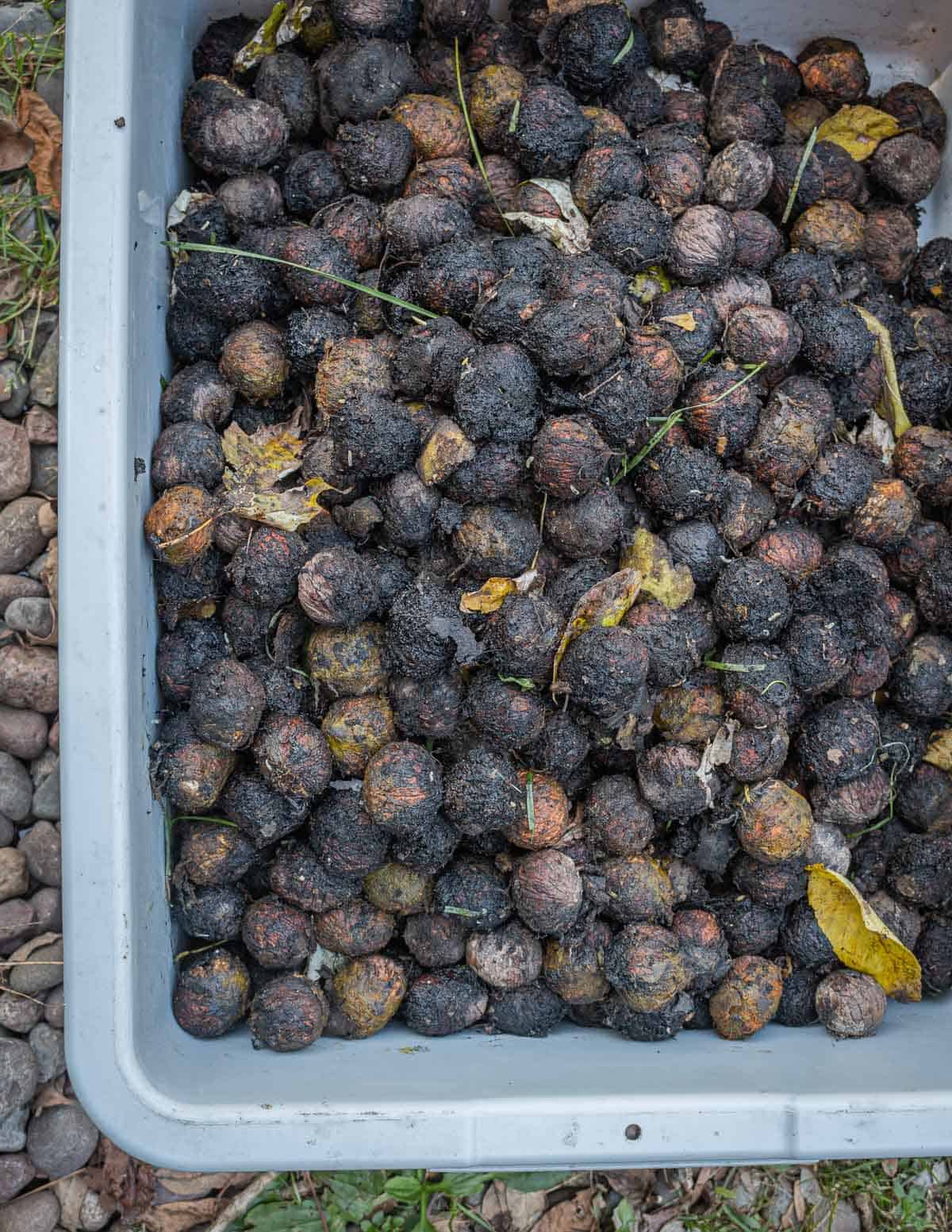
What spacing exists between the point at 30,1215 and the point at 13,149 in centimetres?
298

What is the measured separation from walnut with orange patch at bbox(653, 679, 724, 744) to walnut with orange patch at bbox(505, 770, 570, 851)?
31cm

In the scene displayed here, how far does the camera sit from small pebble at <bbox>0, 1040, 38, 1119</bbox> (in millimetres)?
2646

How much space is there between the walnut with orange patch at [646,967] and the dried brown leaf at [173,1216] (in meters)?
1.37

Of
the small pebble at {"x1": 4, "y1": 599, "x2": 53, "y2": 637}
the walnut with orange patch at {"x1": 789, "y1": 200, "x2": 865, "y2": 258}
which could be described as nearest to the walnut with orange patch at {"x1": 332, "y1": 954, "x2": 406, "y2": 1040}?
the small pebble at {"x1": 4, "y1": 599, "x2": 53, "y2": 637}

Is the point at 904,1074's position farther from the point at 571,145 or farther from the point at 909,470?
the point at 571,145

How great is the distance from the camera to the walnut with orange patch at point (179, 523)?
2.27 meters

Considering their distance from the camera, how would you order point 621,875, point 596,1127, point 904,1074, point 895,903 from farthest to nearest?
1. point 895,903
2. point 621,875
3. point 904,1074
4. point 596,1127

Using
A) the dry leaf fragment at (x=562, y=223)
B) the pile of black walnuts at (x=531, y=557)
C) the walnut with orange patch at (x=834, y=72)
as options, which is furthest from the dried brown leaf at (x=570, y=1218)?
the walnut with orange patch at (x=834, y=72)

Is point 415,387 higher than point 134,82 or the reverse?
the reverse

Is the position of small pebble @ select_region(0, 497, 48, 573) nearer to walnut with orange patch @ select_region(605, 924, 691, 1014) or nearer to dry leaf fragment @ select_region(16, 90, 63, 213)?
dry leaf fragment @ select_region(16, 90, 63, 213)

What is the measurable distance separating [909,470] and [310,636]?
1.62 m

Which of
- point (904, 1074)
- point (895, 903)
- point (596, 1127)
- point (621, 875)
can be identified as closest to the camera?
point (596, 1127)

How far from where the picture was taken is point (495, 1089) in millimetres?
2188

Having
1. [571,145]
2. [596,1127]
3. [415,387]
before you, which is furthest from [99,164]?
[596,1127]
